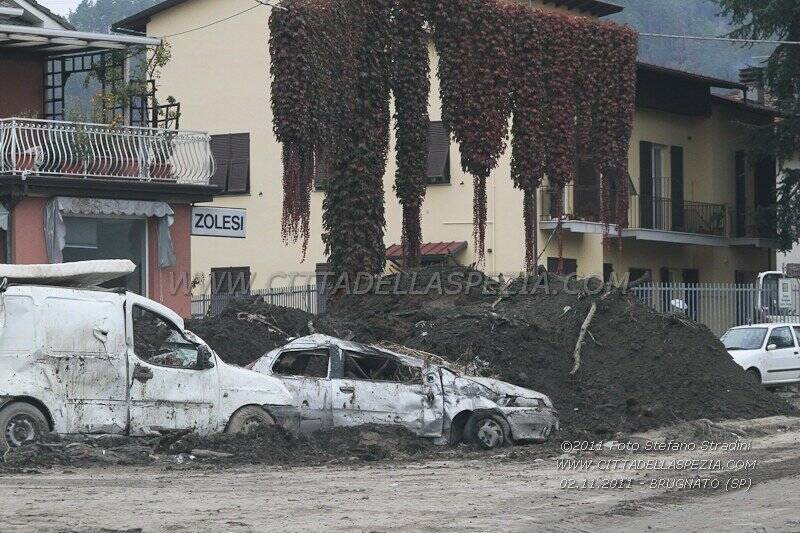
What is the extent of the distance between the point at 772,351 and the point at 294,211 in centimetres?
1279

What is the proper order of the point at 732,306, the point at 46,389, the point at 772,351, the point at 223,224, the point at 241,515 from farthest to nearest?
the point at 732,306 → the point at 772,351 → the point at 223,224 → the point at 46,389 → the point at 241,515

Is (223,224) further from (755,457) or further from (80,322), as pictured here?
(755,457)

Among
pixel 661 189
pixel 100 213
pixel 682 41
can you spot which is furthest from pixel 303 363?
pixel 682 41

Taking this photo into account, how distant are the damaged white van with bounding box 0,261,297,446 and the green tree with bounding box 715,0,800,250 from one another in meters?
26.9

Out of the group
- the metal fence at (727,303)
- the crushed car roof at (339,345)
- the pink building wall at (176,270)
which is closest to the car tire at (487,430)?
the crushed car roof at (339,345)

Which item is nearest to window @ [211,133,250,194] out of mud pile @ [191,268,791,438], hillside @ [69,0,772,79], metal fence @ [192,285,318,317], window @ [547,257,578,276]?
metal fence @ [192,285,318,317]

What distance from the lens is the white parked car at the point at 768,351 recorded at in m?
29.5

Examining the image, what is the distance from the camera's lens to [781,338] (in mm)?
30156

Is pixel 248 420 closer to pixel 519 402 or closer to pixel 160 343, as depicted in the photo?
pixel 160 343

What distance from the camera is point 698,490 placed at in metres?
13.9

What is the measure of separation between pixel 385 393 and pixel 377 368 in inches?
15.3

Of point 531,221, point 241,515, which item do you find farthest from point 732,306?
point 241,515

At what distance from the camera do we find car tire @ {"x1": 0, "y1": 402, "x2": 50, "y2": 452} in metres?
15.2

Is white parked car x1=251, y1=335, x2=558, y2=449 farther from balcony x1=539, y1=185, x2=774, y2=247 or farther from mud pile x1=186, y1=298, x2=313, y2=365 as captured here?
balcony x1=539, y1=185, x2=774, y2=247
